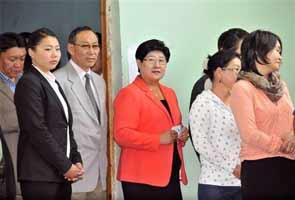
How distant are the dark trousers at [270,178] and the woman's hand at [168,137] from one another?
37cm

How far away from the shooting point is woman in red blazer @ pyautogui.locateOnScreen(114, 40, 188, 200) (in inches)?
91.4

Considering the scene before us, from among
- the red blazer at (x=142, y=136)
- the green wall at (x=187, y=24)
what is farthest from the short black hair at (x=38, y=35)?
the red blazer at (x=142, y=136)

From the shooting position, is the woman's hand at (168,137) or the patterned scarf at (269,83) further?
the woman's hand at (168,137)

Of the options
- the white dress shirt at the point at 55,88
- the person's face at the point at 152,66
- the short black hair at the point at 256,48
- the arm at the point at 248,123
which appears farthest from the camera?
the person's face at the point at 152,66

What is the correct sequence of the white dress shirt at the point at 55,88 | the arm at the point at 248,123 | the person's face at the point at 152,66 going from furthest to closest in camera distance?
the person's face at the point at 152,66 → the white dress shirt at the point at 55,88 → the arm at the point at 248,123

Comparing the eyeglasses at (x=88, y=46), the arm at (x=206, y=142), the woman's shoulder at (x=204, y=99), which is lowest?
the arm at (x=206, y=142)

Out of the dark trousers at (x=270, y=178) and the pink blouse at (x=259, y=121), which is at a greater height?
the pink blouse at (x=259, y=121)

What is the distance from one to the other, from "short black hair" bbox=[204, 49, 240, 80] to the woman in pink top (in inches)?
5.0

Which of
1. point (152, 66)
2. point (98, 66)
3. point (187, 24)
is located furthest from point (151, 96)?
point (187, 24)

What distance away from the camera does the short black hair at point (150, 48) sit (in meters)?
2.41

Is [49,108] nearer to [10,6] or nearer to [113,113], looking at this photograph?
[113,113]

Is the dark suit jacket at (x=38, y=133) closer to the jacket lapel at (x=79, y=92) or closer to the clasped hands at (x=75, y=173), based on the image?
the clasped hands at (x=75, y=173)

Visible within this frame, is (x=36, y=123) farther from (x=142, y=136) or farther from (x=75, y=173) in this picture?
(x=142, y=136)

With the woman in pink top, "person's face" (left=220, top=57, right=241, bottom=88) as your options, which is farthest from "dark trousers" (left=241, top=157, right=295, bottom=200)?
"person's face" (left=220, top=57, right=241, bottom=88)
